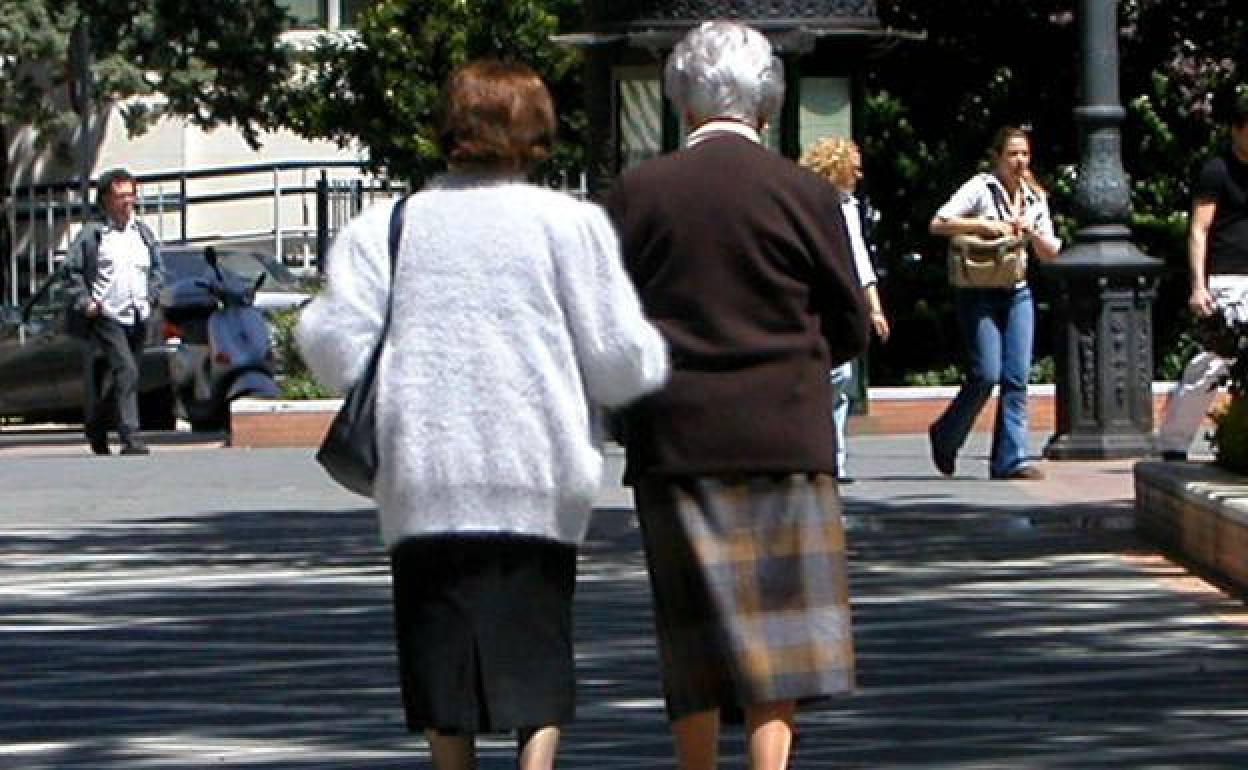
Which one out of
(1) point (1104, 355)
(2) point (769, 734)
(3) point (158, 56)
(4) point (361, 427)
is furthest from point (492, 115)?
(3) point (158, 56)

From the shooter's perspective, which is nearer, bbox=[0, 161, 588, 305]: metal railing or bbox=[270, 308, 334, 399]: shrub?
bbox=[270, 308, 334, 399]: shrub

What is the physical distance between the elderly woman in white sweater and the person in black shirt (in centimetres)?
958

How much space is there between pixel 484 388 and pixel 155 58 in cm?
3416

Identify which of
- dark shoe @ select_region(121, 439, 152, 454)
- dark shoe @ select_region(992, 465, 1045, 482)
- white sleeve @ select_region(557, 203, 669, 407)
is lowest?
dark shoe @ select_region(121, 439, 152, 454)

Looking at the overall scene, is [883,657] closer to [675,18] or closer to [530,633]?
[530,633]

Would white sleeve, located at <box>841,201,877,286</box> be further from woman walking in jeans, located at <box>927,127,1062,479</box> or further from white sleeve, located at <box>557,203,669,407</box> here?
white sleeve, located at <box>557,203,669,407</box>

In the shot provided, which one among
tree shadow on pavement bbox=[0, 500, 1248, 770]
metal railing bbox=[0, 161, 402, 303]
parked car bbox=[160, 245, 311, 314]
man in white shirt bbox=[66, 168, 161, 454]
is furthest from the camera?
metal railing bbox=[0, 161, 402, 303]

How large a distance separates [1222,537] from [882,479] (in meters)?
6.11

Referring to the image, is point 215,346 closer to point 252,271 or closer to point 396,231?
point 252,271

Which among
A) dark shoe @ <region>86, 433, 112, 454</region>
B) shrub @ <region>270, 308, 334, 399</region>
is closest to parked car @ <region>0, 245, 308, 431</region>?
shrub @ <region>270, 308, 334, 399</region>

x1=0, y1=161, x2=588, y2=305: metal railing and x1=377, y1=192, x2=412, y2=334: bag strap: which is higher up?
x1=377, y1=192, x2=412, y2=334: bag strap

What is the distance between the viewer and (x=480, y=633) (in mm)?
7355

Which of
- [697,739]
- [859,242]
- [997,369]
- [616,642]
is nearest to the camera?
[697,739]

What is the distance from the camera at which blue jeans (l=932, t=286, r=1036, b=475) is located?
18328 millimetres
